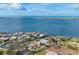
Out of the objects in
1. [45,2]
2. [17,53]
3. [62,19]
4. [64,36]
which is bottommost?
[17,53]

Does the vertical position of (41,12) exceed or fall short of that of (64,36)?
it exceeds it

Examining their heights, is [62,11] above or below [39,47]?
above

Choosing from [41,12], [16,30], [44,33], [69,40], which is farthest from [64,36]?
[16,30]

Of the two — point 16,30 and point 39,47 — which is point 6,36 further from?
point 39,47

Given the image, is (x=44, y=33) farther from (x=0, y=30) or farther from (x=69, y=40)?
(x=0, y=30)

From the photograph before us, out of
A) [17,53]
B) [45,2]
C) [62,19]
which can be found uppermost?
[45,2]

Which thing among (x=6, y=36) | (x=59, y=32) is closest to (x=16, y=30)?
(x=6, y=36)
